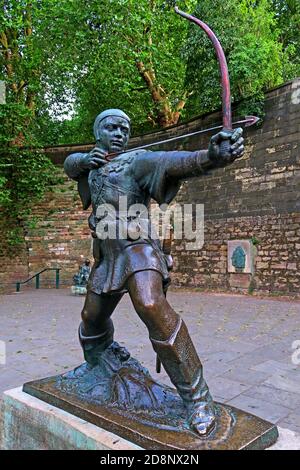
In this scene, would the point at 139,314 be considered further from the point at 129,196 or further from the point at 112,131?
the point at 112,131

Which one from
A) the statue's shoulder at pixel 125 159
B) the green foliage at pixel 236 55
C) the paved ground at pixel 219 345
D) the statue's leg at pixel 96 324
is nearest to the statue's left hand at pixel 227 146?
the statue's shoulder at pixel 125 159

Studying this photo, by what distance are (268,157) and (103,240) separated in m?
7.96

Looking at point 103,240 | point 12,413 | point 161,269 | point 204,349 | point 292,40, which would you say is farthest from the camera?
point 292,40

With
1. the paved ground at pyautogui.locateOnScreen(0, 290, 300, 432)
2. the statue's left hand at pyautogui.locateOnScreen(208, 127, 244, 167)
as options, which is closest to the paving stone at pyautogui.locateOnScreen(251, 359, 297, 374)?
the paved ground at pyautogui.locateOnScreen(0, 290, 300, 432)

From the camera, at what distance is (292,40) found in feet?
50.6

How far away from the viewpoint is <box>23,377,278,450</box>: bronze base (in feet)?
5.49

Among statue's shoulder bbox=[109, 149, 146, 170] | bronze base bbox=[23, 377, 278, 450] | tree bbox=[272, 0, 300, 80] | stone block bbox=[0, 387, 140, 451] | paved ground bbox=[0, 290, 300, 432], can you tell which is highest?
tree bbox=[272, 0, 300, 80]

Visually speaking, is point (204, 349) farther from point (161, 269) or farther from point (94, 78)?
point (94, 78)

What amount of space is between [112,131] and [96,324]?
3.70 feet

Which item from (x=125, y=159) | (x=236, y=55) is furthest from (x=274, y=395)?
(x=236, y=55)

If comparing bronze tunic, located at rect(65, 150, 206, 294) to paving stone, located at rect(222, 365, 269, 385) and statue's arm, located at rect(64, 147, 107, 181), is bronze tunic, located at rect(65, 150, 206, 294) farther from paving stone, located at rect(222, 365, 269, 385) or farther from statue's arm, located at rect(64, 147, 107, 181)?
paving stone, located at rect(222, 365, 269, 385)

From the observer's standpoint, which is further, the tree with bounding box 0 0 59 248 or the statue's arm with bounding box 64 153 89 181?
the tree with bounding box 0 0 59 248

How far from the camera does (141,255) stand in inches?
80.1

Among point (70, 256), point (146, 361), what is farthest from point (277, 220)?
point (70, 256)
